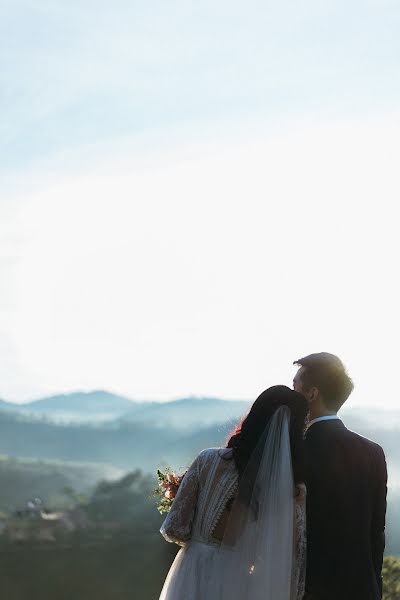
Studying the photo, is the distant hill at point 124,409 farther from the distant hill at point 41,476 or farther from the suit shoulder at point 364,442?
the suit shoulder at point 364,442

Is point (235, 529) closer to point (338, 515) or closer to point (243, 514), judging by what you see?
point (243, 514)

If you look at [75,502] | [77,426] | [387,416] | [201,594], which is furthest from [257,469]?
[77,426]

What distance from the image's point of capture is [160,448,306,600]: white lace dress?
5.42 m

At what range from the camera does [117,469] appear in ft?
58.5

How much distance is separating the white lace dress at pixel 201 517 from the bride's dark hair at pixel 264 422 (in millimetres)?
55

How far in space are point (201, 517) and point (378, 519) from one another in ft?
3.45

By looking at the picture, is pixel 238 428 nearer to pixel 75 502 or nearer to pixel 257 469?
pixel 257 469

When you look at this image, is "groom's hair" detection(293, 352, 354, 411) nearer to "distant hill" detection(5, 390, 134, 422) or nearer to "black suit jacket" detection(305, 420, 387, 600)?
"black suit jacket" detection(305, 420, 387, 600)

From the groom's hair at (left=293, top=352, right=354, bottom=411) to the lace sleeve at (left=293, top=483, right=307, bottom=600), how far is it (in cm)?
51

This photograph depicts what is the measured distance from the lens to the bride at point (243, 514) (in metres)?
5.40

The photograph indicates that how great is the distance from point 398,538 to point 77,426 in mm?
9215

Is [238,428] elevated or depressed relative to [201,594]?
elevated

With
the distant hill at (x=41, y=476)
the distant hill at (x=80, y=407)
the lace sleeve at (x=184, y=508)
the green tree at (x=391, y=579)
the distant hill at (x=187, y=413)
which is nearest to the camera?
the lace sleeve at (x=184, y=508)

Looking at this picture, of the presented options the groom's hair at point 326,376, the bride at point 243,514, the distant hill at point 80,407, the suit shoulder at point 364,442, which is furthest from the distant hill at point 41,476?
the bride at point 243,514
